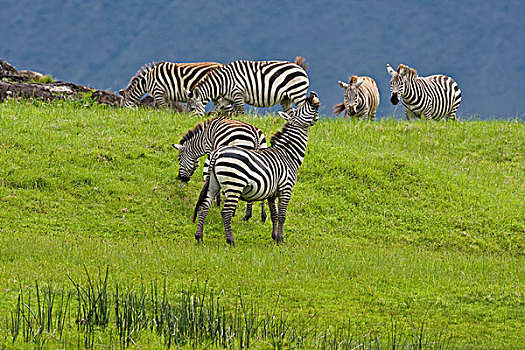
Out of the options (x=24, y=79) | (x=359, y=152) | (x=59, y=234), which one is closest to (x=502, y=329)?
(x=59, y=234)

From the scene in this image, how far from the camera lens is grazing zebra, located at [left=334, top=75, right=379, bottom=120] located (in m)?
27.4

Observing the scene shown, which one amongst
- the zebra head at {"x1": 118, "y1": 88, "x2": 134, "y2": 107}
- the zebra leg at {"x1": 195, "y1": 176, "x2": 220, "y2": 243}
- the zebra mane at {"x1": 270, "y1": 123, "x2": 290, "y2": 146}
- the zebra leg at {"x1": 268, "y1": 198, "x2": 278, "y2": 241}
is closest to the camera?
the zebra leg at {"x1": 195, "y1": 176, "x2": 220, "y2": 243}

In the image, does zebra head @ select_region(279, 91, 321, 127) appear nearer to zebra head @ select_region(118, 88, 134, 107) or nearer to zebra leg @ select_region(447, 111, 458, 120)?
zebra head @ select_region(118, 88, 134, 107)

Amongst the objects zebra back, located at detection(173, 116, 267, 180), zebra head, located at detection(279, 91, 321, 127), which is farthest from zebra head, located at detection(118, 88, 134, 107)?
zebra head, located at detection(279, 91, 321, 127)

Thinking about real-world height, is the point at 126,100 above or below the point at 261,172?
above

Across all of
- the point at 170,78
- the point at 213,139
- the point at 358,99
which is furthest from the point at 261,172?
the point at 358,99

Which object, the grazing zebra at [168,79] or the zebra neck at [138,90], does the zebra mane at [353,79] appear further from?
the zebra neck at [138,90]

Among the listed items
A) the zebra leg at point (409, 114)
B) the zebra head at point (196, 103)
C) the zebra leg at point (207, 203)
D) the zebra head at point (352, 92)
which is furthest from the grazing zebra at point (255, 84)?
the zebra leg at point (207, 203)

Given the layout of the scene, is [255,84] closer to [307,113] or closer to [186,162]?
[186,162]

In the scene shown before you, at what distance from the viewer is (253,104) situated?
80.6 feet

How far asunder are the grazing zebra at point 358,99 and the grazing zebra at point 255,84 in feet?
12.5

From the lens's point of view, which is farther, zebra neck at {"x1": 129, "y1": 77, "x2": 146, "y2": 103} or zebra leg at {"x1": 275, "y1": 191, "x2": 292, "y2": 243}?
zebra neck at {"x1": 129, "y1": 77, "x2": 146, "y2": 103}

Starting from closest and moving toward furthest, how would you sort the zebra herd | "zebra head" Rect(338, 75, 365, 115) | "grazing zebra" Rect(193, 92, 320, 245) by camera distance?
"grazing zebra" Rect(193, 92, 320, 245) → the zebra herd → "zebra head" Rect(338, 75, 365, 115)

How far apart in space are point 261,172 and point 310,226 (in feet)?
15.0
